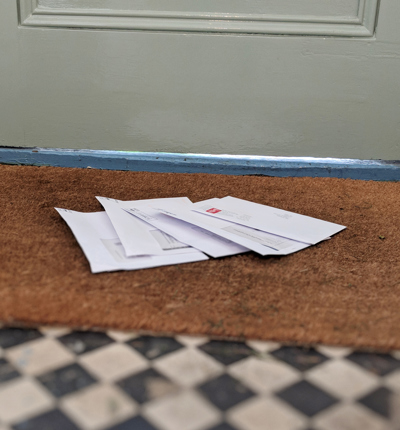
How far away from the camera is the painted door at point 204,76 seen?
1.16 metres

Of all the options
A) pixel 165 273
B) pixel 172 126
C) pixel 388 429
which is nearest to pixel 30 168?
pixel 172 126

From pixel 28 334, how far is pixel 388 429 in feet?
1.22

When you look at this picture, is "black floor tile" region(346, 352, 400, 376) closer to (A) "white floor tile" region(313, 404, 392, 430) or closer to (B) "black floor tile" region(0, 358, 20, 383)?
(A) "white floor tile" region(313, 404, 392, 430)

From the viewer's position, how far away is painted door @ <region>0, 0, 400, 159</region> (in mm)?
1155

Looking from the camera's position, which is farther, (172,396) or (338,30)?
(338,30)

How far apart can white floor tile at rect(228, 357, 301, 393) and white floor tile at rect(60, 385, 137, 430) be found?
0.37ft

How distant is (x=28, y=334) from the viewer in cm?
52

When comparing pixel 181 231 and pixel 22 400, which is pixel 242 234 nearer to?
pixel 181 231

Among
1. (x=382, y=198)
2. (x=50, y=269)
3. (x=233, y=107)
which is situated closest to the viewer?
(x=50, y=269)

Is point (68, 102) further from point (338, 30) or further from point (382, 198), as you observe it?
point (382, 198)

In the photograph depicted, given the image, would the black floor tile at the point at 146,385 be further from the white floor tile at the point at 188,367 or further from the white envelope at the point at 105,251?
the white envelope at the point at 105,251

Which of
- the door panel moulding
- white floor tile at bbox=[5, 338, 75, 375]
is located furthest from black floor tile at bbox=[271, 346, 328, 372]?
the door panel moulding

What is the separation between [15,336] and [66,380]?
10 centimetres

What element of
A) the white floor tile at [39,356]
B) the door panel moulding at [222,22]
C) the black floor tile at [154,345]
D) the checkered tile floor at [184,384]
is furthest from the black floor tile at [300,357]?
the door panel moulding at [222,22]
